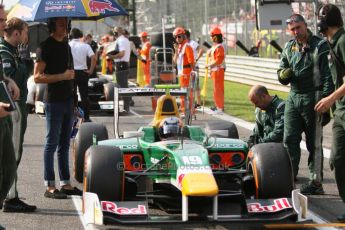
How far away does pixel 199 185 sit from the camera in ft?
20.2

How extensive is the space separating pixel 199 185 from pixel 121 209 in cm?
67

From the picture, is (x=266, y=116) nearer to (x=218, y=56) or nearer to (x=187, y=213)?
(x=187, y=213)

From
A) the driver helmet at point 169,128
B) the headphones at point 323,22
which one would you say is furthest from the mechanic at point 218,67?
the headphones at point 323,22

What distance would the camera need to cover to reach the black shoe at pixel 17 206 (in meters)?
7.77

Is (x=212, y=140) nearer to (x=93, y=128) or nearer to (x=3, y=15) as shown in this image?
(x=93, y=128)

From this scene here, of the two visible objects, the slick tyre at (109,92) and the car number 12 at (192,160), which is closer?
the car number 12 at (192,160)

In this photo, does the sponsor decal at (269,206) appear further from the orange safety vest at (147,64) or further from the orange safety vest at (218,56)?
the orange safety vest at (147,64)

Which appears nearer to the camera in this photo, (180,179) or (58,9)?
(180,179)

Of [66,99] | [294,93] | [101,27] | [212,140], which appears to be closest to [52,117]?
[66,99]

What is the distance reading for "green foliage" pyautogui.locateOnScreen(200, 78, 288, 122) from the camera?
16953 millimetres

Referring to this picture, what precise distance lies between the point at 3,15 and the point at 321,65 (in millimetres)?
3486

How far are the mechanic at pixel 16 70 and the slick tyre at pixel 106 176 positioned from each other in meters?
1.22

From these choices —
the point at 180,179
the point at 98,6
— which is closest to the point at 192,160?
the point at 180,179

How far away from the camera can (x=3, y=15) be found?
6.48 m
